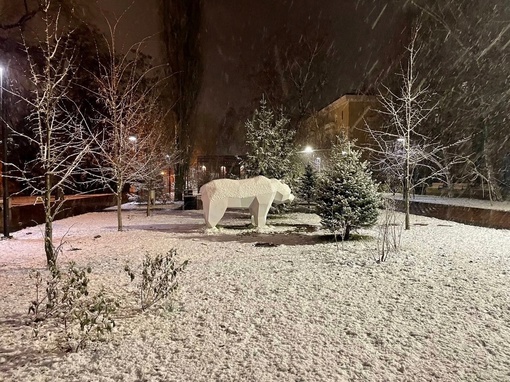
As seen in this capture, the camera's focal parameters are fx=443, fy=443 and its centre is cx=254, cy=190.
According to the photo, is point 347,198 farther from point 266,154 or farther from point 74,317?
point 266,154

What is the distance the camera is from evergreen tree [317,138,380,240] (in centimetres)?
1149

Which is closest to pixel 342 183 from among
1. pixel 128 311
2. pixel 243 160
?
pixel 128 311

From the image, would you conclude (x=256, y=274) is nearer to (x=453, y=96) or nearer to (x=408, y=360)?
(x=408, y=360)

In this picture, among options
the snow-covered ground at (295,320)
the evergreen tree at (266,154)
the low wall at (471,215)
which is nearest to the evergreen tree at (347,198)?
the snow-covered ground at (295,320)

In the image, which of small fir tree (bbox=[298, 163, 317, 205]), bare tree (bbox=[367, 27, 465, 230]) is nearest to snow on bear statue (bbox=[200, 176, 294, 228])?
bare tree (bbox=[367, 27, 465, 230])

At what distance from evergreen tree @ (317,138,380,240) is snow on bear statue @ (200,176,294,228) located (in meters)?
2.18

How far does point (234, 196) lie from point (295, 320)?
8.30m

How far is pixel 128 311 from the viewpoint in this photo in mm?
5617

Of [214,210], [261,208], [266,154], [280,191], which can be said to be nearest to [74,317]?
[214,210]

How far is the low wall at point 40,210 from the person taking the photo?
18219 mm

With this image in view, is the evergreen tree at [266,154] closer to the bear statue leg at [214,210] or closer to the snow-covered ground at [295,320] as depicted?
the bear statue leg at [214,210]

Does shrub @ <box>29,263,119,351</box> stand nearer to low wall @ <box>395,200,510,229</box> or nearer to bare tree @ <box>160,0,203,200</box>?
low wall @ <box>395,200,510,229</box>

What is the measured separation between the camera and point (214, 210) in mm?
13461

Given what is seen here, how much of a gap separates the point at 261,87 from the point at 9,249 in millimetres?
24062
